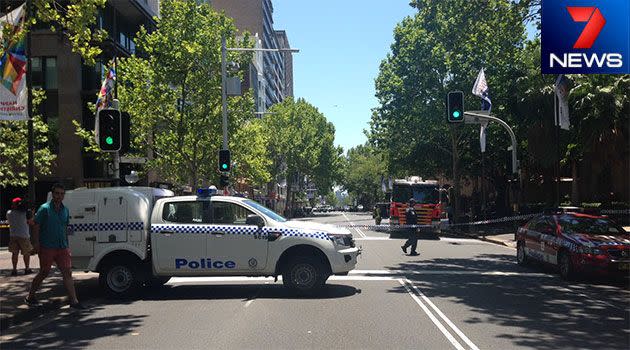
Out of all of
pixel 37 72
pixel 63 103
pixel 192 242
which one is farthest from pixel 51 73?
pixel 192 242

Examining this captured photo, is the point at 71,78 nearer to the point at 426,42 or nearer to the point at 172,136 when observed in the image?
the point at 172,136

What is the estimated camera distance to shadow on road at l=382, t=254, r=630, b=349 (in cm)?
748

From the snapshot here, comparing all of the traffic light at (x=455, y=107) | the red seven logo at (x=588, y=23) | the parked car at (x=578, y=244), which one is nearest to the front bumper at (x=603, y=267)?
the parked car at (x=578, y=244)

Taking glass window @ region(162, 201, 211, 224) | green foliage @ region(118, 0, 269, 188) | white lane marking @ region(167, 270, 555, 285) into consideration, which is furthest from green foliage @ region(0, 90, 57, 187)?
glass window @ region(162, 201, 211, 224)

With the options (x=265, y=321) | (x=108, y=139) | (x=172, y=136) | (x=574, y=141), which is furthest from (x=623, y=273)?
(x=172, y=136)

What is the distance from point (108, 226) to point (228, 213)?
2.27 m

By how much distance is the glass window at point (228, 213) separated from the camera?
10.8 m

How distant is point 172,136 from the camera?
28.8 meters

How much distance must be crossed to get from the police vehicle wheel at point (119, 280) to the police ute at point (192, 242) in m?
0.02

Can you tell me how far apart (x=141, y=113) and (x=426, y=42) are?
18.3 metres

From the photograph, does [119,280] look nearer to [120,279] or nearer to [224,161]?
[120,279]

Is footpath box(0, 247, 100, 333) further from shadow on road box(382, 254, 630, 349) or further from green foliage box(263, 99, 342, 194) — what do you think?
green foliage box(263, 99, 342, 194)

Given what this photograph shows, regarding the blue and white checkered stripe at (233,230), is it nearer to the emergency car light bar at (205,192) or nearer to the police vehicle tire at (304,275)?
the police vehicle tire at (304,275)

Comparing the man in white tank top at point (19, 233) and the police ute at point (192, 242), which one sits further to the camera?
the man in white tank top at point (19, 233)
